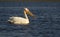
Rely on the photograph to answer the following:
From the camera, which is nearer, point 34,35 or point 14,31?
point 34,35

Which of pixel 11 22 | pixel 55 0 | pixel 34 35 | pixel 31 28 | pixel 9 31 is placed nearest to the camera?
pixel 34 35

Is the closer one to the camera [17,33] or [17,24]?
[17,33]

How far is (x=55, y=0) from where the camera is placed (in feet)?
387

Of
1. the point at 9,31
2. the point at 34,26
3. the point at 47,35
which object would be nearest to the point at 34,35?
the point at 47,35

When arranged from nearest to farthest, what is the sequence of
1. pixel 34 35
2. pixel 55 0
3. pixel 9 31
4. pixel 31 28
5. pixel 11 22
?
pixel 34 35 < pixel 9 31 < pixel 31 28 < pixel 11 22 < pixel 55 0

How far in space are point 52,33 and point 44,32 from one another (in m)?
0.75

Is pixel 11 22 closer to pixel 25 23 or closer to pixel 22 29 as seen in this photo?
pixel 25 23

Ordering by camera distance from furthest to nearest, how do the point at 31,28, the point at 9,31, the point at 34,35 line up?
the point at 31,28 → the point at 9,31 → the point at 34,35

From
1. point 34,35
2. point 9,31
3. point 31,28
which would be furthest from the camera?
point 31,28

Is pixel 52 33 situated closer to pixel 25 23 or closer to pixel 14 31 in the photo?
pixel 14 31

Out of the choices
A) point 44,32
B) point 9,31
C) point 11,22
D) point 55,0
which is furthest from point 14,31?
point 55,0

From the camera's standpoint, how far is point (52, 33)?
951 inches

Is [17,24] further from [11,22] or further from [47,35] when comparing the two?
[47,35]

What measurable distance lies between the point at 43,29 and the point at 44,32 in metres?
1.51
